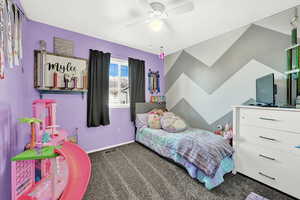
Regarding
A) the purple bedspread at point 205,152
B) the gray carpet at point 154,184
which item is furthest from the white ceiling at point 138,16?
the gray carpet at point 154,184

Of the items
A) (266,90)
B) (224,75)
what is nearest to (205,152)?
(266,90)

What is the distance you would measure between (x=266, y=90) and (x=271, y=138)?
657 millimetres

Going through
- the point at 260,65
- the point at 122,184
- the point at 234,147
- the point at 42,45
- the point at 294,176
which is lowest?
the point at 122,184

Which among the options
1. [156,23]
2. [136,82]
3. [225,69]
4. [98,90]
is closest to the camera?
[156,23]

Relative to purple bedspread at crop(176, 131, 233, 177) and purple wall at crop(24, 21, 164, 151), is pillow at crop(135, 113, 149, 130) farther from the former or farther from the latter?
purple bedspread at crop(176, 131, 233, 177)

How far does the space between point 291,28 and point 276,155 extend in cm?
185

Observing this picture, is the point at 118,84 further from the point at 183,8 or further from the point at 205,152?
the point at 205,152

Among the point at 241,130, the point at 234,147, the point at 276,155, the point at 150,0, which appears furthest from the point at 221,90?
the point at 150,0

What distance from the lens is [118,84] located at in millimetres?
3137

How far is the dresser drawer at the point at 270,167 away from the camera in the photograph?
1.42 metres

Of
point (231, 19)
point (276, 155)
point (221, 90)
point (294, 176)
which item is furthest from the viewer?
point (221, 90)

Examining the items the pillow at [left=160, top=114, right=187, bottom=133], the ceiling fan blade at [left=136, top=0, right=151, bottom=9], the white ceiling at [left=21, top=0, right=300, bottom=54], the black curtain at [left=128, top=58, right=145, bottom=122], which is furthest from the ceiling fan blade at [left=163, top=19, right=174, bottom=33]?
the pillow at [left=160, top=114, right=187, bottom=133]

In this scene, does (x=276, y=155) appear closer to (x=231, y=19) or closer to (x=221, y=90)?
(x=221, y=90)

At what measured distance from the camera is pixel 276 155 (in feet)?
5.05
